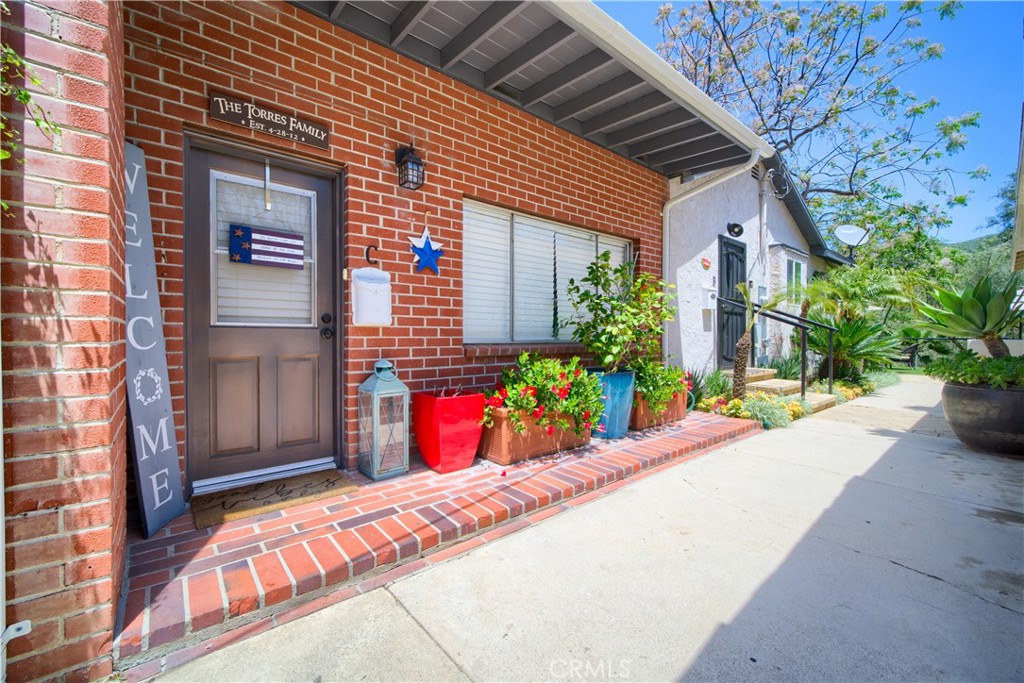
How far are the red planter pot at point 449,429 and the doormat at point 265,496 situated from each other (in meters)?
0.60

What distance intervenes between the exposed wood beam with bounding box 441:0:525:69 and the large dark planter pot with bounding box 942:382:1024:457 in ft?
17.6

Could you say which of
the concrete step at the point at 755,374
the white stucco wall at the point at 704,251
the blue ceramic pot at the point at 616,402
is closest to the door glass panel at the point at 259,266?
the blue ceramic pot at the point at 616,402

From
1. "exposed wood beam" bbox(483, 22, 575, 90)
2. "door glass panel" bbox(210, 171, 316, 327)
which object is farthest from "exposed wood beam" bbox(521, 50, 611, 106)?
"door glass panel" bbox(210, 171, 316, 327)

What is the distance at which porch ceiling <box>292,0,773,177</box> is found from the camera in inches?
121

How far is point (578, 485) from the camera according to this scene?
297 centimetres

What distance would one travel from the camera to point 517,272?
173 inches

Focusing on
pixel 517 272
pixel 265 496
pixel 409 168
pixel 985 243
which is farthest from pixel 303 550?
pixel 985 243

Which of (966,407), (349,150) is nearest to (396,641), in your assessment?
(349,150)

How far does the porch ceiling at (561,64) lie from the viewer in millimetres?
3074

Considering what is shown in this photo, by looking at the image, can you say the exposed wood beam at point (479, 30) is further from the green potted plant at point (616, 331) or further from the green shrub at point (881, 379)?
the green shrub at point (881, 379)

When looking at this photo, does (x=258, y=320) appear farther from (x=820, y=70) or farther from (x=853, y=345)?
(x=820, y=70)

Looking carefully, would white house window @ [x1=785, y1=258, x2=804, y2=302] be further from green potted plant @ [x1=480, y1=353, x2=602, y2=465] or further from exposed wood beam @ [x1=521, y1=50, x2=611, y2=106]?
green potted plant @ [x1=480, y1=353, x2=602, y2=465]

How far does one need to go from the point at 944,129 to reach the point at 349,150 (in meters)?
18.0

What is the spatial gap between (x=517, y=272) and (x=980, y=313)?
456 centimetres
